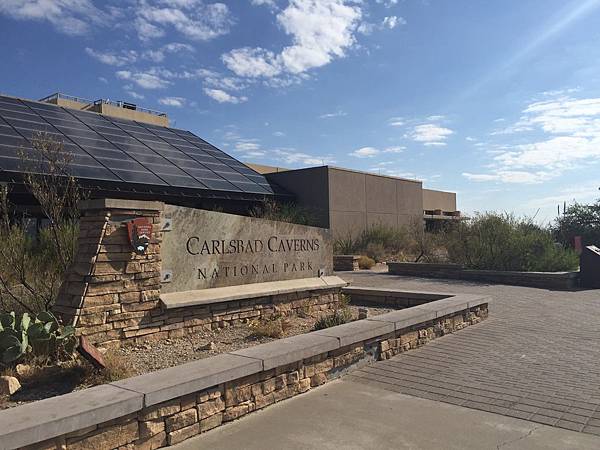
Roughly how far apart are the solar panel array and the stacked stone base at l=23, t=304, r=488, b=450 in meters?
12.7

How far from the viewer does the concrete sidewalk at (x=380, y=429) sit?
4004mm

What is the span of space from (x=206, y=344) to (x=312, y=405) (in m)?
2.26

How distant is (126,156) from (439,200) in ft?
114

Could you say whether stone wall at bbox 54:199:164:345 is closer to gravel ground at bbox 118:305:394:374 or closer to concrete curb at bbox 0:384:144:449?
gravel ground at bbox 118:305:394:374

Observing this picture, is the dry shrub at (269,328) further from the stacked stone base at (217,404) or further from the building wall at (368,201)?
the building wall at (368,201)

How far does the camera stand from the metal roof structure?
17.1m

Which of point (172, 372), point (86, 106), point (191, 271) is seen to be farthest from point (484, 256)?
point (86, 106)

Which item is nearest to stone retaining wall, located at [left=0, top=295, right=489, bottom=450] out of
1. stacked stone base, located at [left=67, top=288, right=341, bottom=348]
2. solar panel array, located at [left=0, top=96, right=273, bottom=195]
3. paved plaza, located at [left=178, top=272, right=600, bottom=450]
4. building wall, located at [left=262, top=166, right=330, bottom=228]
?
paved plaza, located at [left=178, top=272, right=600, bottom=450]

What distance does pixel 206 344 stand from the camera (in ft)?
22.2

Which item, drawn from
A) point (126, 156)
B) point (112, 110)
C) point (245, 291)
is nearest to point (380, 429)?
point (245, 291)

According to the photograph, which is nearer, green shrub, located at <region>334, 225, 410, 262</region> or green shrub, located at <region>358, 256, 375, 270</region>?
green shrub, located at <region>358, 256, 375, 270</region>

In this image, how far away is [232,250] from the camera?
822 centimetres

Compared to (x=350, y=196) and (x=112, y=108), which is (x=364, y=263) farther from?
(x=112, y=108)

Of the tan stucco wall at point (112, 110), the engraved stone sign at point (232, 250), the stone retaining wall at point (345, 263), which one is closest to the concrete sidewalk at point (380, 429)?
the engraved stone sign at point (232, 250)
